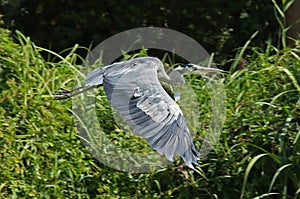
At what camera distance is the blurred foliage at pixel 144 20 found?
288 inches

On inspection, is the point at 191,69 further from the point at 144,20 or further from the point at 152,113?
the point at 144,20

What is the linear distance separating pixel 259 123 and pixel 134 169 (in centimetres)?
86

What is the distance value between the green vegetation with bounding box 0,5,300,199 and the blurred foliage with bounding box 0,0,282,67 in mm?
2228

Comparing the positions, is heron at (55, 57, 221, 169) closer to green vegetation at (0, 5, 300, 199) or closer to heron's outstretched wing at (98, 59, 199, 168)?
heron's outstretched wing at (98, 59, 199, 168)

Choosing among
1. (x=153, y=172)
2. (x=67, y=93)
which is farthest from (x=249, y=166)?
(x=67, y=93)

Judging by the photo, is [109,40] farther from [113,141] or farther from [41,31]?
[113,141]

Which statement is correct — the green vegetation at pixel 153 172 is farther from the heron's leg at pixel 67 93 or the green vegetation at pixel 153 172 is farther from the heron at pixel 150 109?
the heron at pixel 150 109

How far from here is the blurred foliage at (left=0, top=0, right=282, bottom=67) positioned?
24.0 ft

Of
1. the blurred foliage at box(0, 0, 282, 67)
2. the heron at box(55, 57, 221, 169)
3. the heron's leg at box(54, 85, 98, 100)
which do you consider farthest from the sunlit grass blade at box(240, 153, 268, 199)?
the blurred foliage at box(0, 0, 282, 67)

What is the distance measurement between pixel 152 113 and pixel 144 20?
11.1 feet

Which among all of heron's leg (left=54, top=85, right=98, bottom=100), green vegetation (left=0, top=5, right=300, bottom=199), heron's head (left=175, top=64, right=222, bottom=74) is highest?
heron's head (left=175, top=64, right=222, bottom=74)

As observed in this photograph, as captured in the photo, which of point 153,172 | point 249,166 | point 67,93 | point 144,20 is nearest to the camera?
point 249,166

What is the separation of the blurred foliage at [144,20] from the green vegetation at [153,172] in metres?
2.23

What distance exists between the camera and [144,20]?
739 centimetres
